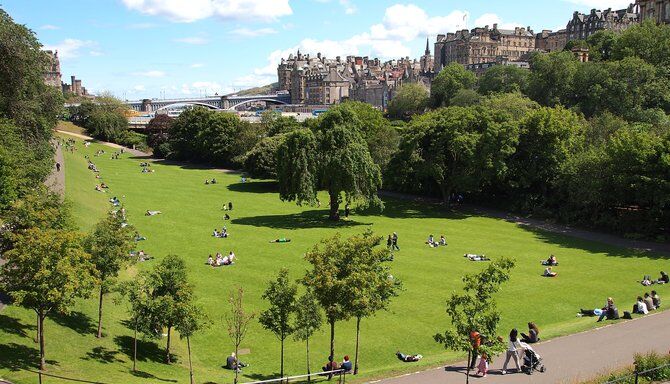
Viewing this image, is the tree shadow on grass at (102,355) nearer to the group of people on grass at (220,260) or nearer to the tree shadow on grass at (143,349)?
the tree shadow on grass at (143,349)

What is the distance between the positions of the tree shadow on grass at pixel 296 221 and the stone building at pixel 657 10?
7936 centimetres

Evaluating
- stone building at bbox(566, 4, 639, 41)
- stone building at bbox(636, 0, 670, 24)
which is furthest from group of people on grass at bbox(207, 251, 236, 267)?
stone building at bbox(566, 4, 639, 41)

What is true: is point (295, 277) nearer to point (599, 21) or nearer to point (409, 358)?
point (409, 358)

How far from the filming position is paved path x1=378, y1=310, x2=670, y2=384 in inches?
777

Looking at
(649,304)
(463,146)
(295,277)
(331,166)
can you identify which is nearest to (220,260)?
(295,277)

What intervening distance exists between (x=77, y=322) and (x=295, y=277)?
12.2m

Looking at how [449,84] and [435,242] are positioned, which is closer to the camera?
[435,242]

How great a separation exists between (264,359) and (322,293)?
15.8 ft

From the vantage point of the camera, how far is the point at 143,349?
80.6 ft

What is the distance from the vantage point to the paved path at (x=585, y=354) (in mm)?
19734

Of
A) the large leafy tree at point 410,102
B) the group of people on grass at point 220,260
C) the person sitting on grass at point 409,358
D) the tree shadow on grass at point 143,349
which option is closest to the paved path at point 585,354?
the person sitting on grass at point 409,358

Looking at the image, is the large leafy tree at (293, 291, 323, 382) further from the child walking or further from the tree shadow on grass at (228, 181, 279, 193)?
the tree shadow on grass at (228, 181, 279, 193)

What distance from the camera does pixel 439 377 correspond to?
66.1ft

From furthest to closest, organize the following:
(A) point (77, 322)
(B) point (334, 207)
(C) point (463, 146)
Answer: (C) point (463, 146), (B) point (334, 207), (A) point (77, 322)
